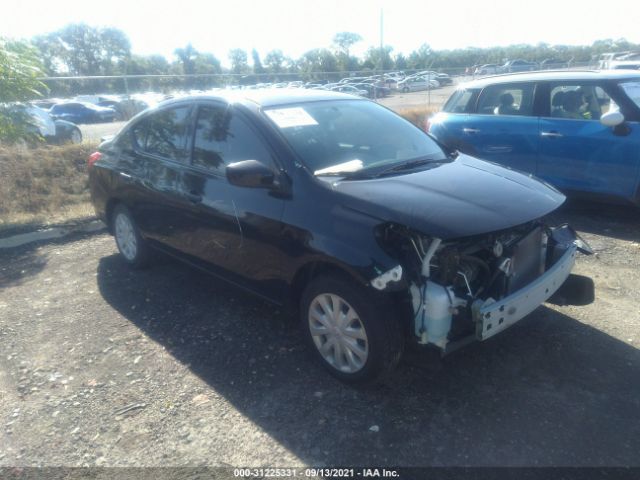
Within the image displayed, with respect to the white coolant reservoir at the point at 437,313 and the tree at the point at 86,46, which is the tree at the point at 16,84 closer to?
the white coolant reservoir at the point at 437,313

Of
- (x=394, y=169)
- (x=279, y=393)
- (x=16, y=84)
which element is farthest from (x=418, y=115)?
(x=279, y=393)

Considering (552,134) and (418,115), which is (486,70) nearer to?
(418,115)

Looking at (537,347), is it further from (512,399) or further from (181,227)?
(181,227)

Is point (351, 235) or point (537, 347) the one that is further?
point (537, 347)

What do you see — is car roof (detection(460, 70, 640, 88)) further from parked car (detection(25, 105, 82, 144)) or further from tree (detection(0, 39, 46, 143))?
parked car (detection(25, 105, 82, 144))

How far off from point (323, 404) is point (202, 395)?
79 cm

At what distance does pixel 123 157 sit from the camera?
4906mm

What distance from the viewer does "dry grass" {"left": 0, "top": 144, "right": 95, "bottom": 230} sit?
7.51 m

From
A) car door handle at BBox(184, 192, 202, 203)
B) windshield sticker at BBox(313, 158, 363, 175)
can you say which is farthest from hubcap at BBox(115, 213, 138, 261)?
windshield sticker at BBox(313, 158, 363, 175)

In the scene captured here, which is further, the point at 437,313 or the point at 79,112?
the point at 79,112

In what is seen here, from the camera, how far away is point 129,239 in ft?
16.8

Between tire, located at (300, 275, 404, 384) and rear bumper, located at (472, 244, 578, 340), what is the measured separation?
0.45m

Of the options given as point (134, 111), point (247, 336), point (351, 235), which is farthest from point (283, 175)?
point (134, 111)

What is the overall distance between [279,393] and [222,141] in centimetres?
188
